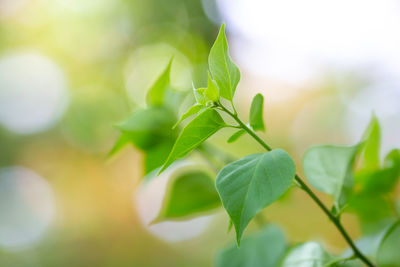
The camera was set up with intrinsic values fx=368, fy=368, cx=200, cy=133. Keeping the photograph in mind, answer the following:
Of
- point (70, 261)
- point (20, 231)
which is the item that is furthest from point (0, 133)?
point (70, 261)

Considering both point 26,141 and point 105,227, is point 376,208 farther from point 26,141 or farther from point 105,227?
point 26,141

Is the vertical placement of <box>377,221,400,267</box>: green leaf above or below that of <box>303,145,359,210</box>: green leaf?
below

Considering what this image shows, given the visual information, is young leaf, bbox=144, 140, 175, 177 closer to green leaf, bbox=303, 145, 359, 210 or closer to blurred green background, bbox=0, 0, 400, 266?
green leaf, bbox=303, 145, 359, 210

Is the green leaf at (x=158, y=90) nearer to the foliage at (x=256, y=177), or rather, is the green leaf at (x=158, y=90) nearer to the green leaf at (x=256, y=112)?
the foliage at (x=256, y=177)

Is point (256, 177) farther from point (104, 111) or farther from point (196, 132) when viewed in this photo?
point (104, 111)

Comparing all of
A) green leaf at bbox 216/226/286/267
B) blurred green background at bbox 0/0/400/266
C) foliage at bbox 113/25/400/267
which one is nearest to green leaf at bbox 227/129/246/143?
foliage at bbox 113/25/400/267

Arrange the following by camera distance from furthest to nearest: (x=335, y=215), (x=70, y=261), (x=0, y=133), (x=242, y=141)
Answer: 1. (x=0, y=133)
2. (x=70, y=261)
3. (x=242, y=141)
4. (x=335, y=215)

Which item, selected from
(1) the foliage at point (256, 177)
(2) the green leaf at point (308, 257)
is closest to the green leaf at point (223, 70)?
(1) the foliage at point (256, 177)
